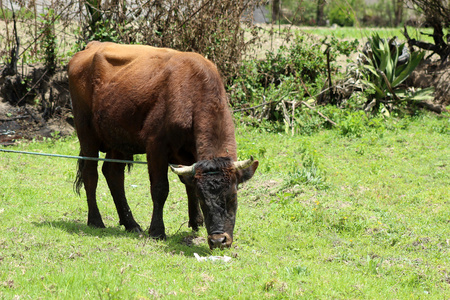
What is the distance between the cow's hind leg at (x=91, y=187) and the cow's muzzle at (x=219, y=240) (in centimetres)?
223

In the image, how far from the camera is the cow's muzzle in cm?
618

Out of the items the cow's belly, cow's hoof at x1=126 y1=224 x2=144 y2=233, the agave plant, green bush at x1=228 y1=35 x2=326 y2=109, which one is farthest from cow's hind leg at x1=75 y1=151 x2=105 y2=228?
the agave plant

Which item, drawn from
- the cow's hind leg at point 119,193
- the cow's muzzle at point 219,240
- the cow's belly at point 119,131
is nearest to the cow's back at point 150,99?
the cow's belly at point 119,131

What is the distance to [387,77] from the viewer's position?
1366cm

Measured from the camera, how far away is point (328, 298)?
194 inches

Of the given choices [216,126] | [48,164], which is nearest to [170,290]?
[216,126]

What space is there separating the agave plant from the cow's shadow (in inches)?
301

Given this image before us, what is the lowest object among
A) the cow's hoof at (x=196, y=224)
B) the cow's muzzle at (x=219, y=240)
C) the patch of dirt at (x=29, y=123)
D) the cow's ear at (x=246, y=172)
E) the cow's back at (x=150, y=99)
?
the cow's hoof at (x=196, y=224)

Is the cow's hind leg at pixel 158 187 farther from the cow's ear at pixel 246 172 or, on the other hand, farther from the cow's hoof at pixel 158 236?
the cow's ear at pixel 246 172

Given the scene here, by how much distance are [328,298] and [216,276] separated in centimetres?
106

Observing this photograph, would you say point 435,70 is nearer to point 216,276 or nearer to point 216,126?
point 216,126

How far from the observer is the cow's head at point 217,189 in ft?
20.4

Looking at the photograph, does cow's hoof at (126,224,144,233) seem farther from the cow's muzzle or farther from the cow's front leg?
the cow's muzzle

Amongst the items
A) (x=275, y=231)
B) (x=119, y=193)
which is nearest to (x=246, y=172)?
(x=275, y=231)
